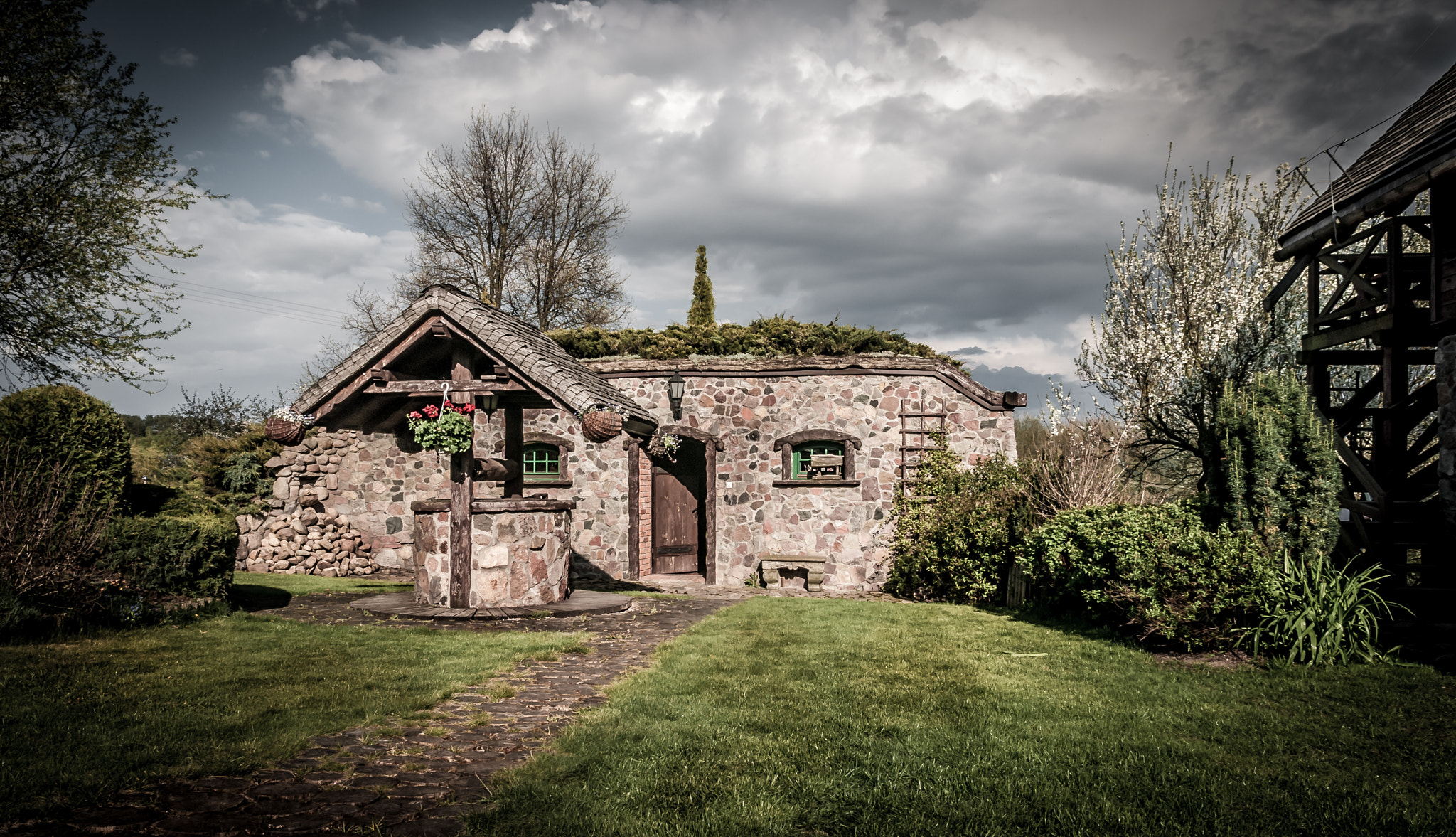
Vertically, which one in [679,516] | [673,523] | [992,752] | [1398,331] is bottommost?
[992,752]

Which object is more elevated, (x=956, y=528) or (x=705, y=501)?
(x=705, y=501)

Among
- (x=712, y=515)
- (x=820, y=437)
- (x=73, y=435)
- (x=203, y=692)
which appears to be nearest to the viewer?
(x=203, y=692)

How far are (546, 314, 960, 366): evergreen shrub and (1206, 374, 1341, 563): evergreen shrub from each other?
7.16 m

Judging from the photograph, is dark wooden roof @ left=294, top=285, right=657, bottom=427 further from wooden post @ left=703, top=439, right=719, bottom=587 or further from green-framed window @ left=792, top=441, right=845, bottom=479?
green-framed window @ left=792, top=441, right=845, bottom=479

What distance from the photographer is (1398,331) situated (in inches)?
358

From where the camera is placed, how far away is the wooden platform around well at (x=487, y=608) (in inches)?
347

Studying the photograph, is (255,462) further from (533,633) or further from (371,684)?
(371,684)

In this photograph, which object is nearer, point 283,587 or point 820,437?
point 283,587

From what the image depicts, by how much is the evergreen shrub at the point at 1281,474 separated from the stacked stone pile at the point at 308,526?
47.6 feet

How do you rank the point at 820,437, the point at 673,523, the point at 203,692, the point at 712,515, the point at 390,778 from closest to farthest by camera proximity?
the point at 390,778
the point at 203,692
the point at 820,437
the point at 712,515
the point at 673,523

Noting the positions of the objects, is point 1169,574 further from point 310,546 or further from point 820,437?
point 310,546

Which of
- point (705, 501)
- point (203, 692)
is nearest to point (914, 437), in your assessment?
point (705, 501)

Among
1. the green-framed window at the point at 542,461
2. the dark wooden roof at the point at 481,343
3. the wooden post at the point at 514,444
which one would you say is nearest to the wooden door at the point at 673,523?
the green-framed window at the point at 542,461

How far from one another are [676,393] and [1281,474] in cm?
947
